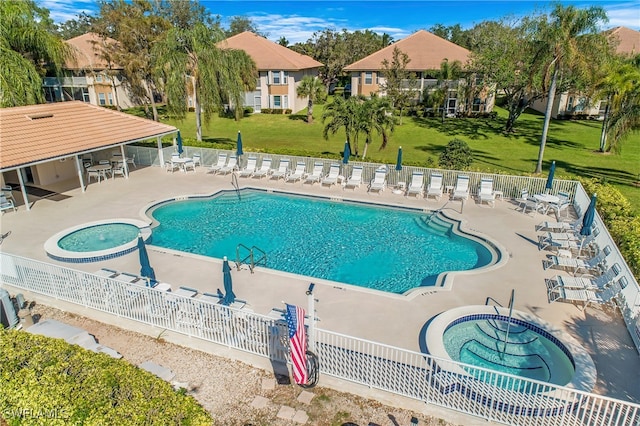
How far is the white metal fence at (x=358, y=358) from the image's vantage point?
6895 mm

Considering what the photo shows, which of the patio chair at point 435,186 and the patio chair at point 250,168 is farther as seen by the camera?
the patio chair at point 250,168

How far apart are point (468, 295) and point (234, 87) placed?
19.6m

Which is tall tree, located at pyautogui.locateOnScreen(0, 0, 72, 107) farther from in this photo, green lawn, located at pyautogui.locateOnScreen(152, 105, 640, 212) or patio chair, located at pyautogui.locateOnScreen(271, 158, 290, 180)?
patio chair, located at pyautogui.locateOnScreen(271, 158, 290, 180)

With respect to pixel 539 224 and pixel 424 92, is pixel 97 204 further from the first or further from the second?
pixel 424 92

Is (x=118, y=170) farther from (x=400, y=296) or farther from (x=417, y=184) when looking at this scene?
(x=400, y=296)

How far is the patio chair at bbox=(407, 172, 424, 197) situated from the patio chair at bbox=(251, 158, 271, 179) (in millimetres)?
7019

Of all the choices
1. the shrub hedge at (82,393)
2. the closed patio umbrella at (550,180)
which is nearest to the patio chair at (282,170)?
the closed patio umbrella at (550,180)

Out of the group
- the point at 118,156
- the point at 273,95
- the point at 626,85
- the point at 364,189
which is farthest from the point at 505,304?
the point at 273,95

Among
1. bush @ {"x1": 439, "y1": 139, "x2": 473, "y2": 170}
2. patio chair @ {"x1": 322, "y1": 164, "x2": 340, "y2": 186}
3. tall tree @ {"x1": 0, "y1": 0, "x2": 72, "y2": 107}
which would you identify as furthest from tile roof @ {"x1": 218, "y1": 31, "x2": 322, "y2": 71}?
bush @ {"x1": 439, "y1": 139, "x2": 473, "y2": 170}

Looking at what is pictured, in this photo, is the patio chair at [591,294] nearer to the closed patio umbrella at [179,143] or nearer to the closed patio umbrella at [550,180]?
the closed patio umbrella at [550,180]

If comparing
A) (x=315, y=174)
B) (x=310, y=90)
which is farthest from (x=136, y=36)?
→ (x=315, y=174)

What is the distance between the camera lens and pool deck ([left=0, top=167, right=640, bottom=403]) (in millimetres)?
9031

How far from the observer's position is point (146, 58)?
3425cm

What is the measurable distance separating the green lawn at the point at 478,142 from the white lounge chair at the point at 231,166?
1.36 m
